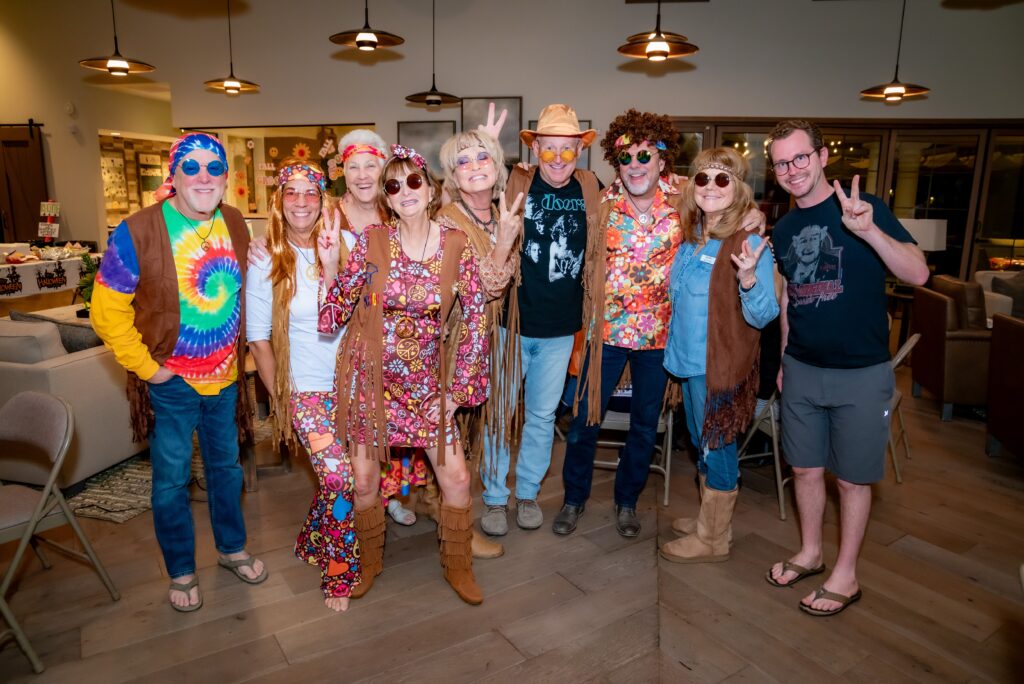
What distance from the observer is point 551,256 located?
273 centimetres

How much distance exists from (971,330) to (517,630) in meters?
4.42

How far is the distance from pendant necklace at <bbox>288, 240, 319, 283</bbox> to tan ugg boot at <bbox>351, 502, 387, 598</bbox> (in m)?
0.90

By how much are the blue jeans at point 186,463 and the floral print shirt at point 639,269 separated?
1644mm

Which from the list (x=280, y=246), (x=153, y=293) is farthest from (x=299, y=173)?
(x=153, y=293)

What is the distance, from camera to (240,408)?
265 centimetres

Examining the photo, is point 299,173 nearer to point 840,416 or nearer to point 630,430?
point 630,430

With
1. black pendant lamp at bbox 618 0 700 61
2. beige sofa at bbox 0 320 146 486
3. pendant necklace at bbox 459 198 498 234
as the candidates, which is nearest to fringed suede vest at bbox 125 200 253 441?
pendant necklace at bbox 459 198 498 234

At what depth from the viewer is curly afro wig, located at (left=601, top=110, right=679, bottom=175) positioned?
2615 mm

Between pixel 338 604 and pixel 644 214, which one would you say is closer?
pixel 338 604

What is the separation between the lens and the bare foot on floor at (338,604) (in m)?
2.51

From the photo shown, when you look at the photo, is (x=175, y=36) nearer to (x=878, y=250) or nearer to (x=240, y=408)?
(x=240, y=408)

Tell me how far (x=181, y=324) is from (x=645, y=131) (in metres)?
1.93

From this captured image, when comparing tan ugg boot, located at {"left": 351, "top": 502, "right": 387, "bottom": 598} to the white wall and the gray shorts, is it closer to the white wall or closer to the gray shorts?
the gray shorts

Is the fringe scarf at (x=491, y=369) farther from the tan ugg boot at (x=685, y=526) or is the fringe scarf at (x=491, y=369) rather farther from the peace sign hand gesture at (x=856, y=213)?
the peace sign hand gesture at (x=856, y=213)
